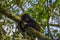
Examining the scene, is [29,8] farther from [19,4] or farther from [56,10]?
[56,10]

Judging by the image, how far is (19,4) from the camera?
3930mm

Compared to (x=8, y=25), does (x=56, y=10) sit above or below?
above

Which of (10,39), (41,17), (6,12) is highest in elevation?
(6,12)

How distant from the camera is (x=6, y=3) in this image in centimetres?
368

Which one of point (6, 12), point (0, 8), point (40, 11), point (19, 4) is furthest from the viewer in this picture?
point (19, 4)

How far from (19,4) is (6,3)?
353 millimetres

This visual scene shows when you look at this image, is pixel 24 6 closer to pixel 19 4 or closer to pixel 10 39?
pixel 19 4

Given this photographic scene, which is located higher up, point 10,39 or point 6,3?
point 6,3

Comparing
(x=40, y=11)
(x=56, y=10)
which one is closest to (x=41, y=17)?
(x=40, y=11)

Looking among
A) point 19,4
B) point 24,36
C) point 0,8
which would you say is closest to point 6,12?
point 0,8

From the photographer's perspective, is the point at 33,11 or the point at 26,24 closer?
the point at 26,24

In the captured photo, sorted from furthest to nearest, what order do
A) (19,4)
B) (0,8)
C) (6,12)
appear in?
(19,4)
(0,8)
(6,12)

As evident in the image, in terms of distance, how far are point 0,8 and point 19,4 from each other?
0.59 m

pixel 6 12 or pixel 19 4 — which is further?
pixel 19 4
